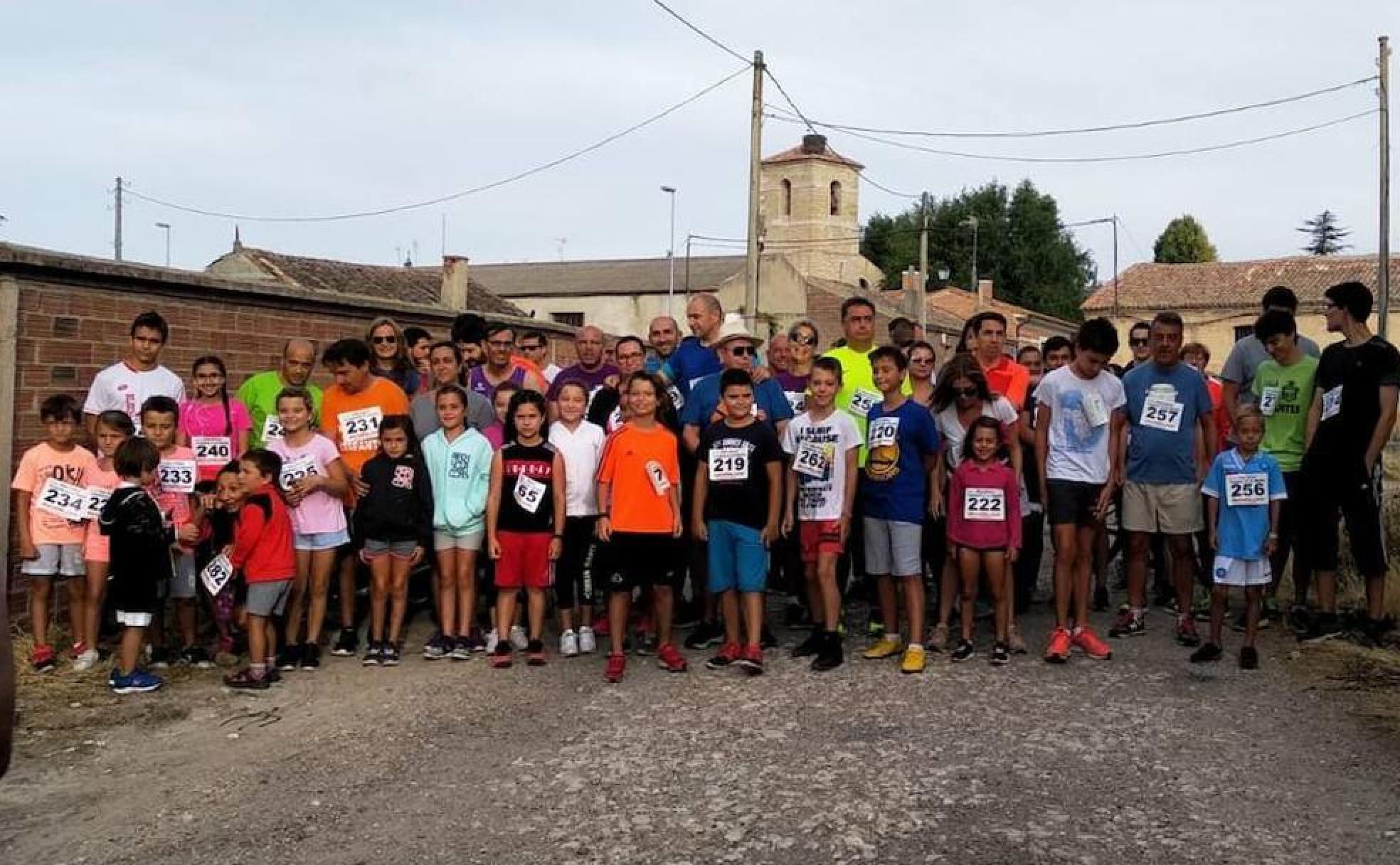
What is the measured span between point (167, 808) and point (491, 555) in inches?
100

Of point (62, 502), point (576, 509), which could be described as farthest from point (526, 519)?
point (62, 502)

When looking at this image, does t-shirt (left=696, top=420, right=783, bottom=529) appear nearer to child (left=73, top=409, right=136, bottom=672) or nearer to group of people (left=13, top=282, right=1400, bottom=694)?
group of people (left=13, top=282, right=1400, bottom=694)

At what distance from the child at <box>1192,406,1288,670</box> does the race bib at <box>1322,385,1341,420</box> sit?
0.49m

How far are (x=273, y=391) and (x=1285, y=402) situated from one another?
6529 millimetres

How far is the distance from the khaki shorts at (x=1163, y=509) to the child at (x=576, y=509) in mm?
3382

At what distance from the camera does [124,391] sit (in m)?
7.11

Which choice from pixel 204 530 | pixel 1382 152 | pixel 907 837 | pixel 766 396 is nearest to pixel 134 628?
pixel 204 530

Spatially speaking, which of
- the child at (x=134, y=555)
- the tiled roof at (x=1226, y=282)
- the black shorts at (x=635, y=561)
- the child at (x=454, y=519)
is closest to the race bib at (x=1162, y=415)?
the black shorts at (x=635, y=561)

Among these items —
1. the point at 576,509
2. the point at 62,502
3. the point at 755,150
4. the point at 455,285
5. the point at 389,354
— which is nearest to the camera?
the point at 62,502

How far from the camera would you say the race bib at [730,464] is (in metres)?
6.88

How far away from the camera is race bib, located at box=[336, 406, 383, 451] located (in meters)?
7.44

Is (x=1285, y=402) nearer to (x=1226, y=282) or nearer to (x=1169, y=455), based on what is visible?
(x=1169, y=455)

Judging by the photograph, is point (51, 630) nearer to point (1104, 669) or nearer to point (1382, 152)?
point (1104, 669)

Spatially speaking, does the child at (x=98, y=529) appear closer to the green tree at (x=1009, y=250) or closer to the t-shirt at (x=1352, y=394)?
the t-shirt at (x=1352, y=394)
